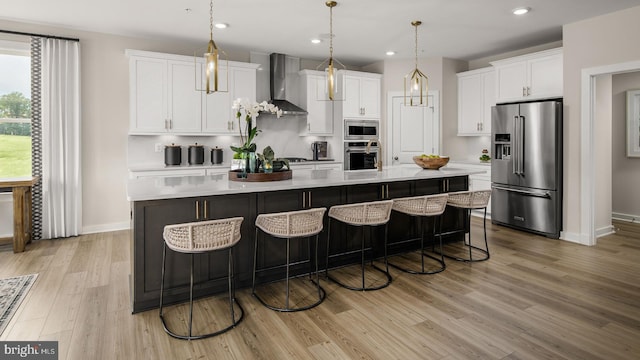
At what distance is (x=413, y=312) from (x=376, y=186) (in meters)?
1.39

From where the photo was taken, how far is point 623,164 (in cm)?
603

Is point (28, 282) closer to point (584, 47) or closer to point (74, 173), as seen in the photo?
point (74, 173)

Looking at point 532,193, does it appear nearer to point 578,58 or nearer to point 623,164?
point 578,58

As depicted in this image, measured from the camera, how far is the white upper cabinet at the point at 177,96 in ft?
16.9

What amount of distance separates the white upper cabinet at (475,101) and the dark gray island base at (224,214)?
115 inches

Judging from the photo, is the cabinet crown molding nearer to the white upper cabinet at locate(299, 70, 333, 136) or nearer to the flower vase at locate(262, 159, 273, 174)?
the white upper cabinet at locate(299, 70, 333, 136)

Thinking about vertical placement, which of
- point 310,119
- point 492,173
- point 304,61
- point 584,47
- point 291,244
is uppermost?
point 304,61

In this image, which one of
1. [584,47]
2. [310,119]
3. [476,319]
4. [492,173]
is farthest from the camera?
[310,119]

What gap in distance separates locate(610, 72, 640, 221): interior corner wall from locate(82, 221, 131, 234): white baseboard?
7.38 metres

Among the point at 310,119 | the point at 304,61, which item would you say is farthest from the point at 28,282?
the point at 304,61

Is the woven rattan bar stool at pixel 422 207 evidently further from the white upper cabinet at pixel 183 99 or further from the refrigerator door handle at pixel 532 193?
the white upper cabinet at pixel 183 99

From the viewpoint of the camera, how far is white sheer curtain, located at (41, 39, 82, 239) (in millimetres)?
4871

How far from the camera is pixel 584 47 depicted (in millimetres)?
4633

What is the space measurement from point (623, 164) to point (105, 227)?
25.4 feet
